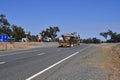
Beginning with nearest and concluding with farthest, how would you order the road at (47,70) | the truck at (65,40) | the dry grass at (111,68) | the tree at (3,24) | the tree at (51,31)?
the road at (47,70)
the dry grass at (111,68)
the truck at (65,40)
the tree at (3,24)
the tree at (51,31)

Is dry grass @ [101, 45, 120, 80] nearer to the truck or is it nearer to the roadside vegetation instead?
the truck

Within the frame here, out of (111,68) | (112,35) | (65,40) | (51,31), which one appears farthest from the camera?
(112,35)

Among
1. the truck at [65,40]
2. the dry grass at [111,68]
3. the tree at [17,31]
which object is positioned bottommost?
the dry grass at [111,68]

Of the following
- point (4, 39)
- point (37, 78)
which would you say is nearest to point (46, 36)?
point (4, 39)

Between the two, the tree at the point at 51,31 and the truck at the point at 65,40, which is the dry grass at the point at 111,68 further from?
the tree at the point at 51,31

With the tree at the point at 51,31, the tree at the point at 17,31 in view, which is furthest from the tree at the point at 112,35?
the tree at the point at 17,31

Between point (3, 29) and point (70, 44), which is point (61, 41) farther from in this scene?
point (3, 29)

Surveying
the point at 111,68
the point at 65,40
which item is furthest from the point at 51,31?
the point at 111,68

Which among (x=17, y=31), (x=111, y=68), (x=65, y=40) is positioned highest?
(x=17, y=31)

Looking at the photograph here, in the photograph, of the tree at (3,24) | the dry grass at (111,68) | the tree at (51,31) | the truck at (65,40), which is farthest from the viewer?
the tree at (51,31)

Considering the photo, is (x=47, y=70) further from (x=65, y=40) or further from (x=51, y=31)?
(x=51, y=31)

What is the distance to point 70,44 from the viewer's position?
3007 inches

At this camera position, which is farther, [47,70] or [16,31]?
[16,31]

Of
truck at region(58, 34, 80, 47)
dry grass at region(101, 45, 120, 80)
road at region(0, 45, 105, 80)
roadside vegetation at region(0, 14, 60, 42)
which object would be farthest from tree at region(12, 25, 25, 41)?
road at region(0, 45, 105, 80)
